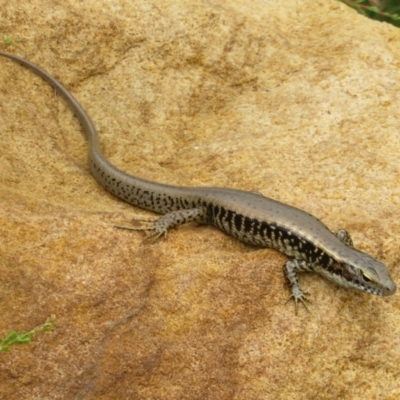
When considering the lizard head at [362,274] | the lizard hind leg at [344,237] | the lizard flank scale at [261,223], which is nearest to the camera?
the lizard head at [362,274]

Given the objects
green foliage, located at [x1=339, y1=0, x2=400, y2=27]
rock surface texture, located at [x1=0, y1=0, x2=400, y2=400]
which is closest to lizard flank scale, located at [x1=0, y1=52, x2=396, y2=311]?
rock surface texture, located at [x1=0, y1=0, x2=400, y2=400]

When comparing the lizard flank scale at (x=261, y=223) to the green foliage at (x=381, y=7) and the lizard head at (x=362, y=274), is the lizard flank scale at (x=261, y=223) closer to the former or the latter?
the lizard head at (x=362, y=274)

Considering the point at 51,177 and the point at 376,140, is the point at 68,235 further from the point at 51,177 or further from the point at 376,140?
the point at 376,140

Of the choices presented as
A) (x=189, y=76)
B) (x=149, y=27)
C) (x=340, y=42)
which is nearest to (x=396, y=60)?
(x=340, y=42)

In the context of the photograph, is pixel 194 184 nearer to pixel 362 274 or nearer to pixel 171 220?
pixel 171 220

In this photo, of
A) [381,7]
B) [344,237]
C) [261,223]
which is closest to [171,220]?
[261,223]

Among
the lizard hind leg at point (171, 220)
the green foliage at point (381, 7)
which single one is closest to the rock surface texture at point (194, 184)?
the lizard hind leg at point (171, 220)

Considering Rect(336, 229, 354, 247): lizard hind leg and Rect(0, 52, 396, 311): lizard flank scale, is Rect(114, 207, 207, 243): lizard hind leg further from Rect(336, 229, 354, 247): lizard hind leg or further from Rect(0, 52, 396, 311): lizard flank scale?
Rect(336, 229, 354, 247): lizard hind leg
